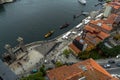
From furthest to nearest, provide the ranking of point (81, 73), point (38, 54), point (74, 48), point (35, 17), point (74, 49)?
point (35, 17), point (38, 54), point (74, 48), point (74, 49), point (81, 73)

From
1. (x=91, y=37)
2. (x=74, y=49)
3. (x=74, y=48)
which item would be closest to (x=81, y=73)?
(x=74, y=49)

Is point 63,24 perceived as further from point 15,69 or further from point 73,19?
point 15,69

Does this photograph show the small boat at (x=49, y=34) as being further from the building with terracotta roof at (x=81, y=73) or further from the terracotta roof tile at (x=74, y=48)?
the building with terracotta roof at (x=81, y=73)

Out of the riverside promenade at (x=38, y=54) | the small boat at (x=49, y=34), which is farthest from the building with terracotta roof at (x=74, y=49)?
the small boat at (x=49, y=34)

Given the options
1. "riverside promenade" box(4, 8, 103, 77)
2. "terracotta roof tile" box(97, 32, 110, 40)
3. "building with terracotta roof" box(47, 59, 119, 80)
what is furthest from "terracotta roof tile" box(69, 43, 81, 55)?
"building with terracotta roof" box(47, 59, 119, 80)

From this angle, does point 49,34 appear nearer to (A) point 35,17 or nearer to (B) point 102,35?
(A) point 35,17

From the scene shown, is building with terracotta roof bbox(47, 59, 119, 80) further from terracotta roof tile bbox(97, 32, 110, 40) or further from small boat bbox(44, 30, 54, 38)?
small boat bbox(44, 30, 54, 38)

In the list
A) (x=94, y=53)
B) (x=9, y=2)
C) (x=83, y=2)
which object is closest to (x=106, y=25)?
(x=94, y=53)

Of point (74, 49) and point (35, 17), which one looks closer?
point (74, 49)

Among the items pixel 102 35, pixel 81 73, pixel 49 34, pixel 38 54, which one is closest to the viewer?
pixel 81 73
